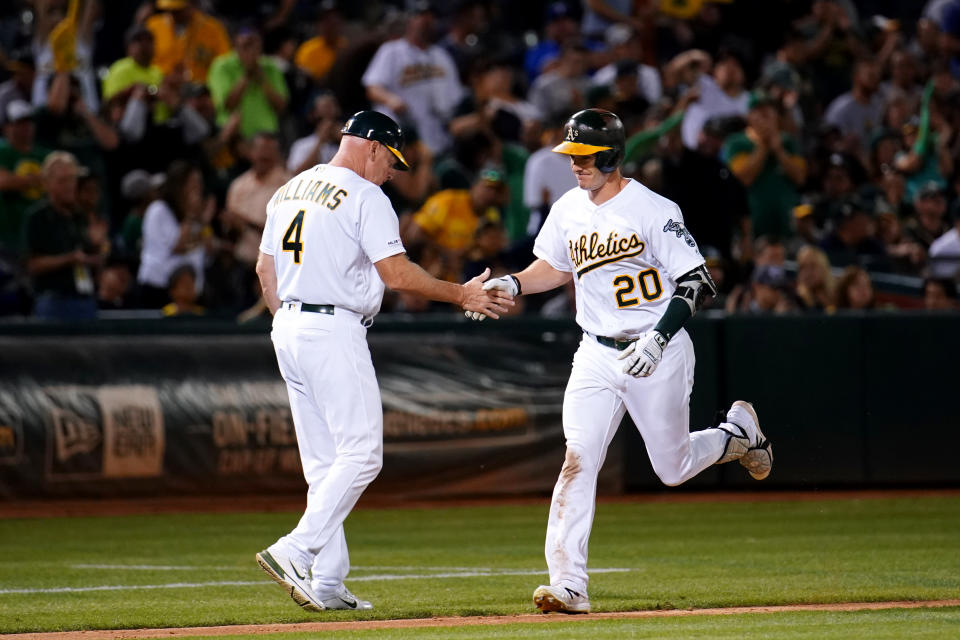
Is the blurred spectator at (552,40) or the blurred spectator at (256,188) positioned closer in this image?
the blurred spectator at (256,188)

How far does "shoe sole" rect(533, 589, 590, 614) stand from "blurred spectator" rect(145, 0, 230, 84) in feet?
36.7

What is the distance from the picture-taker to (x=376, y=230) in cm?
732

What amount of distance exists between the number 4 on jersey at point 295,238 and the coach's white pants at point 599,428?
146 cm

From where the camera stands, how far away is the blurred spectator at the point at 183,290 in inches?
553

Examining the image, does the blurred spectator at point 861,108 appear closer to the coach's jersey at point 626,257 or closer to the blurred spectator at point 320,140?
the blurred spectator at point 320,140

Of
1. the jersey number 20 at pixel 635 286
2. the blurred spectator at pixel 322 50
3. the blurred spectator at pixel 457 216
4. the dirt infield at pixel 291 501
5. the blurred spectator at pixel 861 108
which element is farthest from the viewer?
the blurred spectator at pixel 861 108

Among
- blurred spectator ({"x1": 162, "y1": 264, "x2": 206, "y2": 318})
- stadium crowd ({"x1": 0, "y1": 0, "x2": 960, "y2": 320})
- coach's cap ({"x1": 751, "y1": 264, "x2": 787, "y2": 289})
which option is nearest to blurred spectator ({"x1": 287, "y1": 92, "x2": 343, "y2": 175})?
stadium crowd ({"x1": 0, "y1": 0, "x2": 960, "y2": 320})

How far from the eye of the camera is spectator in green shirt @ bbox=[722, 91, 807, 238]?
50.2 ft

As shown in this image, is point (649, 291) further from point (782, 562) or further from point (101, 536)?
point (101, 536)

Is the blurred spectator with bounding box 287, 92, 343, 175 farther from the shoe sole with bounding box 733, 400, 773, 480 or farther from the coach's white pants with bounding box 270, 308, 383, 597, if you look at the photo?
the coach's white pants with bounding box 270, 308, 383, 597

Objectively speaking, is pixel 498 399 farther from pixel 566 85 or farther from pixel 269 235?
pixel 269 235

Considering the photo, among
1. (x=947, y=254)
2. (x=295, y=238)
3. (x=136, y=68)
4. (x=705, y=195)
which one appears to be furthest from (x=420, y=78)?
(x=295, y=238)

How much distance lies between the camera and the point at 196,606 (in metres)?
7.79

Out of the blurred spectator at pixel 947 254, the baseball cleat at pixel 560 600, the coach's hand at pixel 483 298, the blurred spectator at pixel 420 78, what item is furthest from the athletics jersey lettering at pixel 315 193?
the blurred spectator at pixel 420 78
